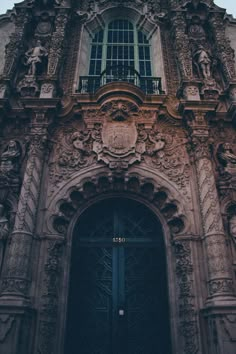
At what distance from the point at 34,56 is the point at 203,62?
239 inches


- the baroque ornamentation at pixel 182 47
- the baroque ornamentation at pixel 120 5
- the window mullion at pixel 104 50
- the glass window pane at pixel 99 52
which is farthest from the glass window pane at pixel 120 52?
the baroque ornamentation at pixel 182 47

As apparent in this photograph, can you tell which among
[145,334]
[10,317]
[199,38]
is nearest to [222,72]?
[199,38]

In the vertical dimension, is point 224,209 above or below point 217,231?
above

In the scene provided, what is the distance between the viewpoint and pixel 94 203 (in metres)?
8.94

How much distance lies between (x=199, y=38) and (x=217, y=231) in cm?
828

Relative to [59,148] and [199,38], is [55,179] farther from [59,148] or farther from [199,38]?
[199,38]

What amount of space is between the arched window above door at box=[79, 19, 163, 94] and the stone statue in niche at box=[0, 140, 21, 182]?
3308mm

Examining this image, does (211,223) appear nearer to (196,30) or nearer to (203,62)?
(203,62)

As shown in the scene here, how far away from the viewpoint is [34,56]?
10781mm

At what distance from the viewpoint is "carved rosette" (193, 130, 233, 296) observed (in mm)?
6820

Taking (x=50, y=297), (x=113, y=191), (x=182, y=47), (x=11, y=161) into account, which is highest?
(x=182, y=47)

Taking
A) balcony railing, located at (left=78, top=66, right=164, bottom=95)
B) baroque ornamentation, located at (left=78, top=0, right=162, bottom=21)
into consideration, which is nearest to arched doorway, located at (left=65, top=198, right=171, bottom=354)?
balcony railing, located at (left=78, top=66, right=164, bottom=95)

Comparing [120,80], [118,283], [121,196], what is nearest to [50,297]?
[118,283]

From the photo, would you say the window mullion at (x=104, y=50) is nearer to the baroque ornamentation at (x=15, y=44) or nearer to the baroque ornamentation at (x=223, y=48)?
the baroque ornamentation at (x=15, y=44)
